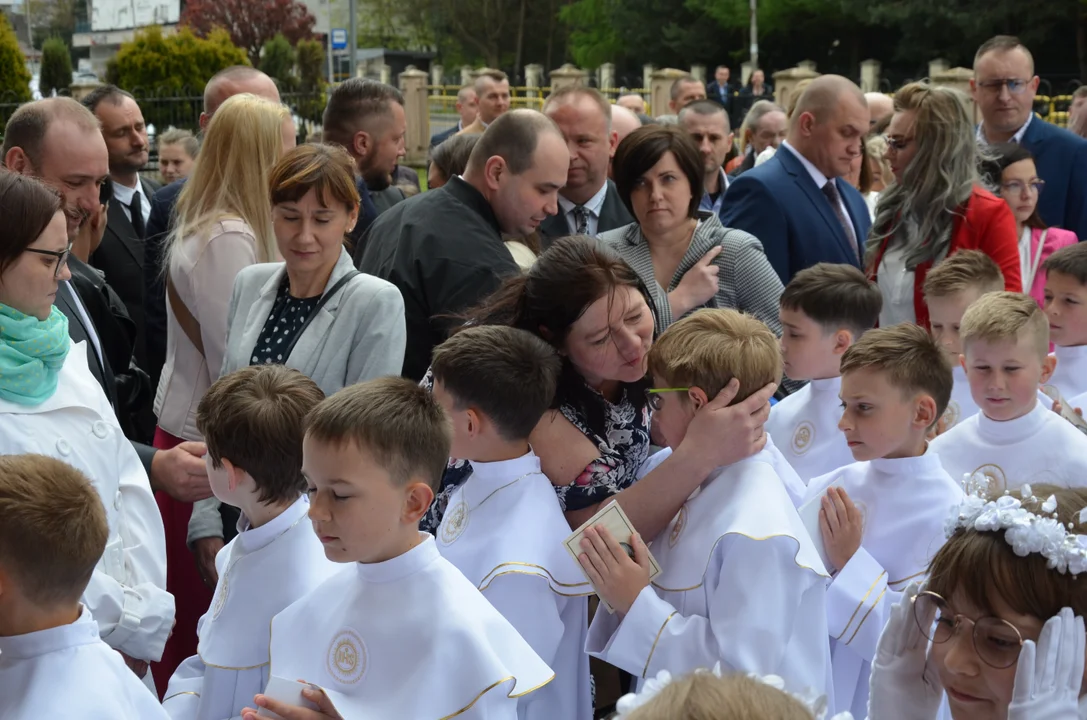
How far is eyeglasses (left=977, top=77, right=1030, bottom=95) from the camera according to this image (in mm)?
6879

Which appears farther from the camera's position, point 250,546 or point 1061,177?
point 1061,177

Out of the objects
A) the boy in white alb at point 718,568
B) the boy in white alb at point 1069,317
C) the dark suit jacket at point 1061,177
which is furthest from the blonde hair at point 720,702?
the dark suit jacket at point 1061,177

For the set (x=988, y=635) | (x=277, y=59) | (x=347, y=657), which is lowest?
(x=347, y=657)

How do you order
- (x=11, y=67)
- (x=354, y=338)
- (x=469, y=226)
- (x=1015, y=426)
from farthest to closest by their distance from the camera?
1. (x=11, y=67)
2. (x=469, y=226)
3. (x=1015, y=426)
4. (x=354, y=338)

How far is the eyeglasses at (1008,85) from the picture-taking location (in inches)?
271

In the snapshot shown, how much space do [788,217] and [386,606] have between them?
132 inches

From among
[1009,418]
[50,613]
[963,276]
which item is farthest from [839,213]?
[50,613]

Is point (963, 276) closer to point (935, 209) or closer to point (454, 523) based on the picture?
point (935, 209)

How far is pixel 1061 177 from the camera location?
22.4 feet

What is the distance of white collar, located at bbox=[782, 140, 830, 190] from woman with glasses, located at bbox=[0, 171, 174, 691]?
11.2ft

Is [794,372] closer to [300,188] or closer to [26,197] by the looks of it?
[300,188]

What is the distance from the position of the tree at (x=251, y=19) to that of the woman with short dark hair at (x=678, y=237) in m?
56.0

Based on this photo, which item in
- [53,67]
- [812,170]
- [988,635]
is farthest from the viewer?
[53,67]

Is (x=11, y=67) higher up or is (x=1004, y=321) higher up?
(x=11, y=67)
